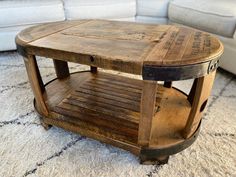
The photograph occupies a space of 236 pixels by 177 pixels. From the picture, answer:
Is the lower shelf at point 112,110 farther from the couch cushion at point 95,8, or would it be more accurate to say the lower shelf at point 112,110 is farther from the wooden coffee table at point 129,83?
the couch cushion at point 95,8

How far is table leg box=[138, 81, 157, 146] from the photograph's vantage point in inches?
25.3

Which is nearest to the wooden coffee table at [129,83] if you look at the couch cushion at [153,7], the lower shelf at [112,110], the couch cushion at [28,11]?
the lower shelf at [112,110]

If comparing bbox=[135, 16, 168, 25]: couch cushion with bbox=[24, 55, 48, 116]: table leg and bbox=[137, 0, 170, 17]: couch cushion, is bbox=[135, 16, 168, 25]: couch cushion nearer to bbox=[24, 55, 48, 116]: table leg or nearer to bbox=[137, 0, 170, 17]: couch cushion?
bbox=[137, 0, 170, 17]: couch cushion

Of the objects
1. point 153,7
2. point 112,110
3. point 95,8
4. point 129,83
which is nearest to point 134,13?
point 153,7

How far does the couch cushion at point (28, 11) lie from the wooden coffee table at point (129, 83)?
27.7 inches

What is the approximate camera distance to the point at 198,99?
2.35 feet

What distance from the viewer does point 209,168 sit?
780 mm

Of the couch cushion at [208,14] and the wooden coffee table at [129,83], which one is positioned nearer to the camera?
the wooden coffee table at [129,83]

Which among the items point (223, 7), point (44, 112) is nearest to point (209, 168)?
point (44, 112)

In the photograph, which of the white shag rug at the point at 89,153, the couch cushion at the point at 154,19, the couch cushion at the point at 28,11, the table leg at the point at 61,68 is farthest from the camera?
the couch cushion at the point at 154,19

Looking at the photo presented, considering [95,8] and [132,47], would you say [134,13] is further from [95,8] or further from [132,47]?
[132,47]

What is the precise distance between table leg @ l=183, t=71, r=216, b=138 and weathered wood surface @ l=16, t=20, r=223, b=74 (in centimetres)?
8

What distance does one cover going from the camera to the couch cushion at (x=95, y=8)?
67.9 inches

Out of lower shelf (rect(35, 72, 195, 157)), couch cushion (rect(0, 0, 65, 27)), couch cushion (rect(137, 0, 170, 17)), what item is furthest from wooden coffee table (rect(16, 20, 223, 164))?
couch cushion (rect(137, 0, 170, 17))
